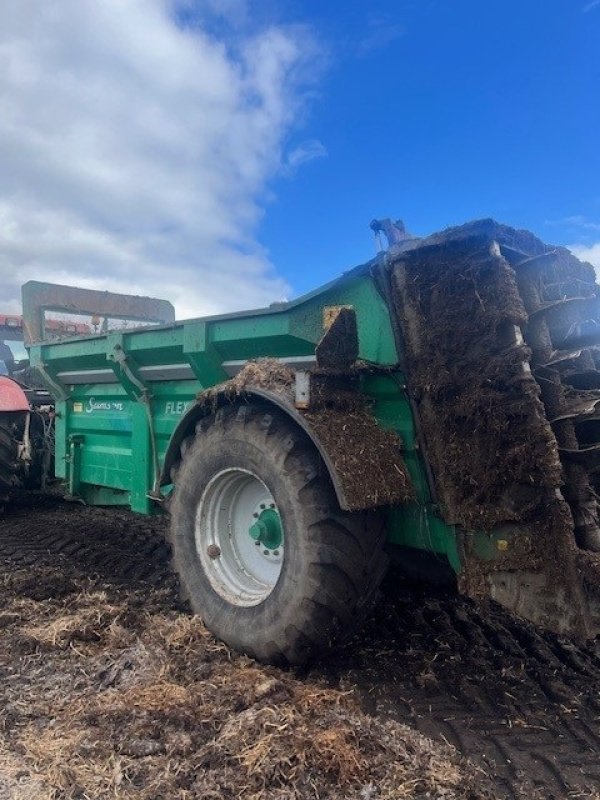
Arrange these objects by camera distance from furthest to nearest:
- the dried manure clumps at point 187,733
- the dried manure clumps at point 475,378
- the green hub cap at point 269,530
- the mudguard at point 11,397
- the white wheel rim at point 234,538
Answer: the mudguard at point 11,397 < the white wheel rim at point 234,538 < the green hub cap at point 269,530 < the dried manure clumps at point 475,378 < the dried manure clumps at point 187,733

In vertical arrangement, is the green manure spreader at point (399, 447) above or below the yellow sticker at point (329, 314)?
below

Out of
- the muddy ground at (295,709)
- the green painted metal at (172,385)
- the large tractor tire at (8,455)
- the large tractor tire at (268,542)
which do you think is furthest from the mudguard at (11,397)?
the large tractor tire at (268,542)

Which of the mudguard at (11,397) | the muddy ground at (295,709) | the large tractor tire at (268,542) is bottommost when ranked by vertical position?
the muddy ground at (295,709)

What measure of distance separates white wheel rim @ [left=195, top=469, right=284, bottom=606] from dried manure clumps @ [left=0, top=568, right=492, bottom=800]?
287 mm

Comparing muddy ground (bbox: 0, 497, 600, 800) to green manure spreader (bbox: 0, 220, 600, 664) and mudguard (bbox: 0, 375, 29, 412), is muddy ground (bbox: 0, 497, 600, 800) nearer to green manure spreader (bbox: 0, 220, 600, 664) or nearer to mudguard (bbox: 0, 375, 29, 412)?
green manure spreader (bbox: 0, 220, 600, 664)

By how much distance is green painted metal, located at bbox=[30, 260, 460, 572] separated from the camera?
9.80 feet

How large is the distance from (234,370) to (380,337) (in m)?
1.17

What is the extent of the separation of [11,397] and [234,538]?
3.74m

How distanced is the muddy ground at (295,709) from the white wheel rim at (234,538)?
11.7 inches

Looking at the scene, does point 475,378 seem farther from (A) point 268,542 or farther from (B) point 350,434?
(A) point 268,542

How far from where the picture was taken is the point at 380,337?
304 cm

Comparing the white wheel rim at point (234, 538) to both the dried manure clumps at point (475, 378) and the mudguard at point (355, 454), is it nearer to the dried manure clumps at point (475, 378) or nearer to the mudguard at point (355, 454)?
the mudguard at point (355, 454)

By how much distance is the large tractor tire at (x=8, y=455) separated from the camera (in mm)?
6273

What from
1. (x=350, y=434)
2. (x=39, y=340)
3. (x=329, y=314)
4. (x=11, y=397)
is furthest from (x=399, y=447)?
(x=39, y=340)
